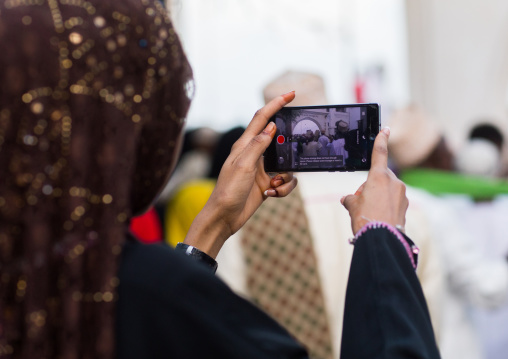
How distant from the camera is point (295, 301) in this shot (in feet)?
5.43

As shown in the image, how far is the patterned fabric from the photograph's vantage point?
1.63m

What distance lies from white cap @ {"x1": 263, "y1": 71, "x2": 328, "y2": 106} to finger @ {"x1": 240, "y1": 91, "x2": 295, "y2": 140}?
0.99 ft

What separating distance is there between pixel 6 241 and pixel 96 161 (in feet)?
0.40

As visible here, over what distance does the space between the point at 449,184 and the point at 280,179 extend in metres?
1.55

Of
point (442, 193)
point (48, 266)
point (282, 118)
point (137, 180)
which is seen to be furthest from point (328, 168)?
point (442, 193)

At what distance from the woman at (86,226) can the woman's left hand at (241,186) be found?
19 cm

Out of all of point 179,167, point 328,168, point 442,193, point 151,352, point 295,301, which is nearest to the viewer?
point 151,352

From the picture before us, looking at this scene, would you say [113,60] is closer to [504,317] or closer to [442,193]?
[442,193]

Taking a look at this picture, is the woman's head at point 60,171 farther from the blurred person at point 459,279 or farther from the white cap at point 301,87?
the blurred person at point 459,279

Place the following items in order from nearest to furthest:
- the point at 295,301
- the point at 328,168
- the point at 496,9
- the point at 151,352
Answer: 1. the point at 151,352
2. the point at 328,168
3. the point at 295,301
4. the point at 496,9

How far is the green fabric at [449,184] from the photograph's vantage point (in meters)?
2.39

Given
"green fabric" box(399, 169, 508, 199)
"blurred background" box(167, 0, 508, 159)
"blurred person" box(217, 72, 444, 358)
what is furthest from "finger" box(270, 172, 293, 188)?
"blurred background" box(167, 0, 508, 159)

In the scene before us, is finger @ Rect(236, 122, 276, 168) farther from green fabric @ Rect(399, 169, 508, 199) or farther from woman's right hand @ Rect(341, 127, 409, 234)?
green fabric @ Rect(399, 169, 508, 199)

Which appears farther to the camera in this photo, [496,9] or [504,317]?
[496,9]
